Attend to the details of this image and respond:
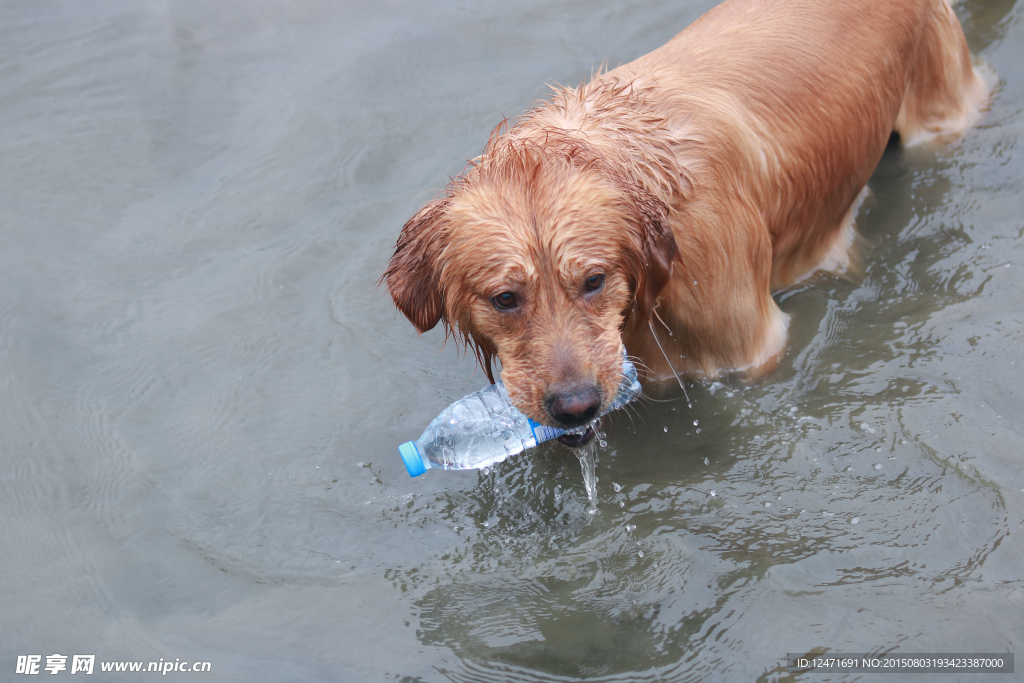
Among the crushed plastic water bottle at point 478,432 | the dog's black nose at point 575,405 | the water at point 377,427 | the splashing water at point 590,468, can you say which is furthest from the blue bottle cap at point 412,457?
the dog's black nose at point 575,405

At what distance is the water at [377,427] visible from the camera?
4090 millimetres

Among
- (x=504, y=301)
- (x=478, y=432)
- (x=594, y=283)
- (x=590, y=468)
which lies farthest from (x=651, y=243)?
(x=478, y=432)

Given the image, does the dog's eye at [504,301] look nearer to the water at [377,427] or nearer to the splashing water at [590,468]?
the splashing water at [590,468]

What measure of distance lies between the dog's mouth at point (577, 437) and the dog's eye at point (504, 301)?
79 cm

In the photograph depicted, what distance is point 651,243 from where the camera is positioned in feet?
13.5

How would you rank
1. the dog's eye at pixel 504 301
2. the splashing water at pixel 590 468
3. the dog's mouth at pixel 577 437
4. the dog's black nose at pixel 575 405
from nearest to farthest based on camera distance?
the dog's black nose at pixel 575 405, the dog's eye at pixel 504 301, the dog's mouth at pixel 577 437, the splashing water at pixel 590 468

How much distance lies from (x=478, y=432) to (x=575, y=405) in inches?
47.0

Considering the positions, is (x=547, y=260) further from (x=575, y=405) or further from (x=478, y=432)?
(x=478, y=432)

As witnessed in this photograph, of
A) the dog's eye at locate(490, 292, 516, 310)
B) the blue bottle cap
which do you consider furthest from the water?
the dog's eye at locate(490, 292, 516, 310)

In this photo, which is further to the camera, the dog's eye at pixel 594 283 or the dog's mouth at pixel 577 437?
the dog's mouth at pixel 577 437

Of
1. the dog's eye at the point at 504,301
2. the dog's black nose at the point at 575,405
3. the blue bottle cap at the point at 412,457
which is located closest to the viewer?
the dog's black nose at the point at 575,405

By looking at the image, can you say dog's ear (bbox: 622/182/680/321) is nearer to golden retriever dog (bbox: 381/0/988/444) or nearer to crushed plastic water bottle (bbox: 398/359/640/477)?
golden retriever dog (bbox: 381/0/988/444)

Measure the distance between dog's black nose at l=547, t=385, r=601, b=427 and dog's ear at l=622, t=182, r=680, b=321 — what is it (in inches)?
27.9

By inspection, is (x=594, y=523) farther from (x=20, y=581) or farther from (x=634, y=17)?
(x=634, y=17)
